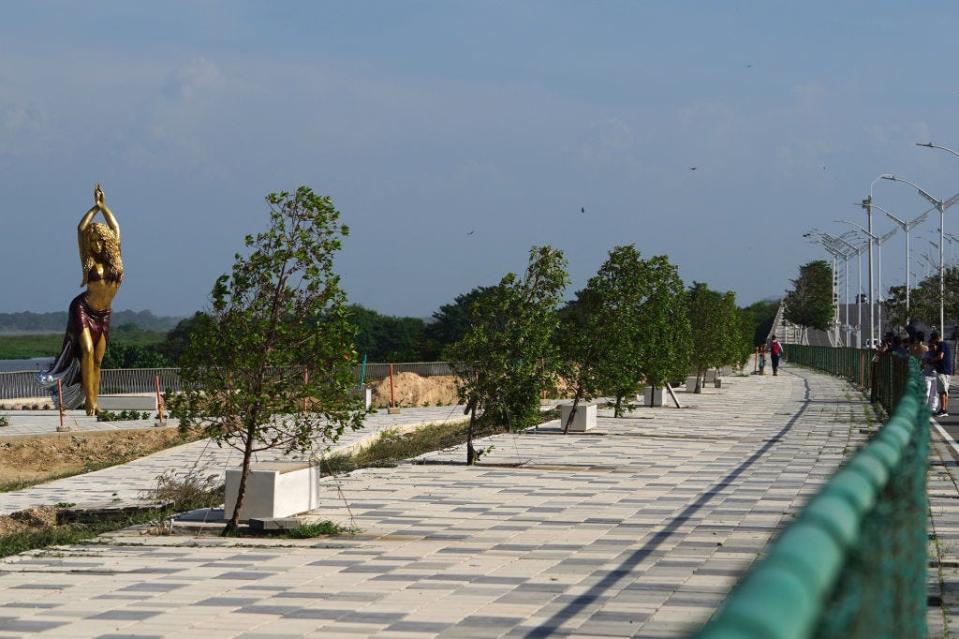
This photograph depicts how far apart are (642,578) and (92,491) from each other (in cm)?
959

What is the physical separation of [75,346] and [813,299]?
106879 mm

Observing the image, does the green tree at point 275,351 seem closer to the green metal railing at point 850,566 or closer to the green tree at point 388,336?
the green metal railing at point 850,566

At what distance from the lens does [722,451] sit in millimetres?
20969

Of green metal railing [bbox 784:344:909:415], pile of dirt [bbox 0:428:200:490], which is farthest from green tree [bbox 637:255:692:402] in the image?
pile of dirt [bbox 0:428:200:490]

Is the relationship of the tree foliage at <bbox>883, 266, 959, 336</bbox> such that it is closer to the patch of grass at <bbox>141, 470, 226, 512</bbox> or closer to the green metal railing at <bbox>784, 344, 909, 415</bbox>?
the green metal railing at <bbox>784, 344, 909, 415</bbox>

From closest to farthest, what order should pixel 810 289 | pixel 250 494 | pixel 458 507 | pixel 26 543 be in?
pixel 26 543
pixel 250 494
pixel 458 507
pixel 810 289

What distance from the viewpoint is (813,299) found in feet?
436

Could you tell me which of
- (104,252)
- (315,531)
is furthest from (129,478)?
(104,252)

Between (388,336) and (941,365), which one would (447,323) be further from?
(941,365)

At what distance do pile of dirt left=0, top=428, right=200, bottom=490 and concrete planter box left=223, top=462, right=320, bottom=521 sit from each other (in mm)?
12012

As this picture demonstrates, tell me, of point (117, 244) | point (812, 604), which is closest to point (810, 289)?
point (117, 244)

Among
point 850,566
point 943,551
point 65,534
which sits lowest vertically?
point 65,534

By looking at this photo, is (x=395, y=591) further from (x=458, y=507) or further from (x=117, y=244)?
(x=117, y=244)

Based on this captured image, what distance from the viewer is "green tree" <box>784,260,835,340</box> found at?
13238 centimetres
